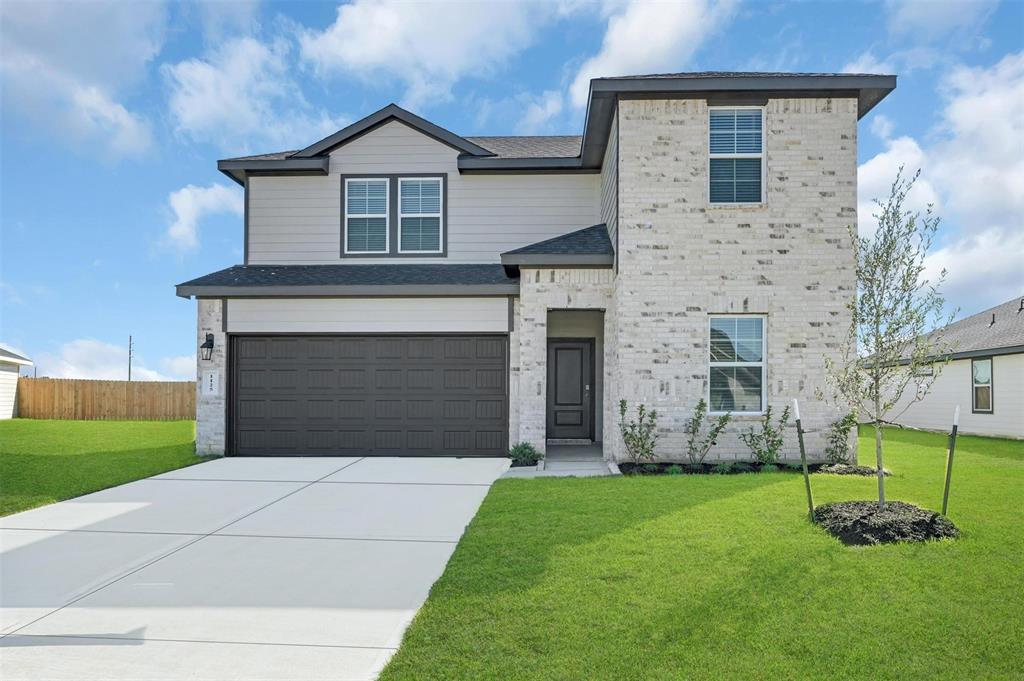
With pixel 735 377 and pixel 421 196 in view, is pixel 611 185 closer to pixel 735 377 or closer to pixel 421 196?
pixel 735 377

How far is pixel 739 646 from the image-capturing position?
157 inches

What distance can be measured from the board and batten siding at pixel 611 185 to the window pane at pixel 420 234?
3470mm

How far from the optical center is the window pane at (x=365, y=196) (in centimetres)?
1417

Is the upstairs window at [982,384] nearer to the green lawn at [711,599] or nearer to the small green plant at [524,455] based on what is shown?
the green lawn at [711,599]

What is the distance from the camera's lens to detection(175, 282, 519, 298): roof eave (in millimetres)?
12430

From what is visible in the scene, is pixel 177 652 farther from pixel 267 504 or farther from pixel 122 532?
pixel 267 504

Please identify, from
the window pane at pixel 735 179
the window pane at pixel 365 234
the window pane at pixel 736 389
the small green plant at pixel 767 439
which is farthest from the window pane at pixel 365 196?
the small green plant at pixel 767 439

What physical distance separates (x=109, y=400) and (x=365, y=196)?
53.5 ft

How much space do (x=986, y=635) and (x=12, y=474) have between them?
1266cm

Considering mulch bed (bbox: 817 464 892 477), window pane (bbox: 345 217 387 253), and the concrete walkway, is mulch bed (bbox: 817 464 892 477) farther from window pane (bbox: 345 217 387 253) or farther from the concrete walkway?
window pane (bbox: 345 217 387 253)

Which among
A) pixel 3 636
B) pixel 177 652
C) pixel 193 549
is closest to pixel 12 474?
pixel 193 549

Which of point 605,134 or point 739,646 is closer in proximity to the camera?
point 739,646

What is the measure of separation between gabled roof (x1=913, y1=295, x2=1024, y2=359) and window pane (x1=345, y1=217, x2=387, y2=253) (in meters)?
13.3

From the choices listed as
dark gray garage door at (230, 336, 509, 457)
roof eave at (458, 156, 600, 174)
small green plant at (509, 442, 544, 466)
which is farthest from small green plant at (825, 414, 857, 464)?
roof eave at (458, 156, 600, 174)
